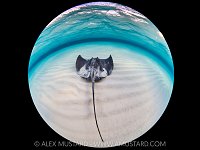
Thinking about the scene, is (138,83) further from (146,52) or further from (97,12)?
(97,12)

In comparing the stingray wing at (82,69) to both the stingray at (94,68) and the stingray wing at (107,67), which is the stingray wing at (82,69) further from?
the stingray wing at (107,67)

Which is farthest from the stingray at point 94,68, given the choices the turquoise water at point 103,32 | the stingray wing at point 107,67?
the turquoise water at point 103,32

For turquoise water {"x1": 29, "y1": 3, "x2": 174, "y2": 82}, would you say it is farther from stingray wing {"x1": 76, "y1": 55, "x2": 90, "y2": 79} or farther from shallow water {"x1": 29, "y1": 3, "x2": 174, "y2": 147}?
stingray wing {"x1": 76, "y1": 55, "x2": 90, "y2": 79}

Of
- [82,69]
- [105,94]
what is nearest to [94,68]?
[82,69]

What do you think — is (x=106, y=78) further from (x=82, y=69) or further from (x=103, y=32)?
(x=103, y=32)

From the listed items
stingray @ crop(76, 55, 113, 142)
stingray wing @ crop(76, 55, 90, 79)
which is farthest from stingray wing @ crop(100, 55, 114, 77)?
stingray wing @ crop(76, 55, 90, 79)

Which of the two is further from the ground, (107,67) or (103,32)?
(103,32)
